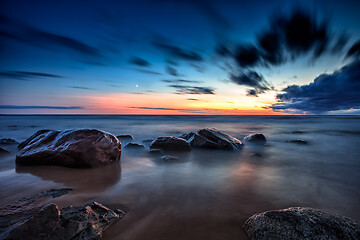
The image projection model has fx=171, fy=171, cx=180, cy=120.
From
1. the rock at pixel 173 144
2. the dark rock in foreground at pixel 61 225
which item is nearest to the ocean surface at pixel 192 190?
the dark rock in foreground at pixel 61 225

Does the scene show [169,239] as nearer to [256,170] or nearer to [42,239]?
[42,239]

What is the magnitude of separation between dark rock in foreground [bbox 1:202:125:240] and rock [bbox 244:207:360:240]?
4.89 feet

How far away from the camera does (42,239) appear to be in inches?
51.5

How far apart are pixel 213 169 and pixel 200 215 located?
1914 millimetres

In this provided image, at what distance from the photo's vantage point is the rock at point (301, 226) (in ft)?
4.85

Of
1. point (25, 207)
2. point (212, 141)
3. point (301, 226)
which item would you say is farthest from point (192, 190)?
point (212, 141)

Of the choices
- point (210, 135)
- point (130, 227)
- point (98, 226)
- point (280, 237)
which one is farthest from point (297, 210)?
point (210, 135)

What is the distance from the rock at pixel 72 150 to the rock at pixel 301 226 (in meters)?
3.29

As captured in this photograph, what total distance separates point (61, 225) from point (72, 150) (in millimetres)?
2579

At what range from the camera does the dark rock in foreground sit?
51.4 inches

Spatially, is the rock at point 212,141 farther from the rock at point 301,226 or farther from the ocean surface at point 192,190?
the rock at point 301,226

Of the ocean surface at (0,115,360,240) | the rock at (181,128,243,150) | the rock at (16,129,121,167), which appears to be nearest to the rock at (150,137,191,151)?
the rock at (181,128,243,150)

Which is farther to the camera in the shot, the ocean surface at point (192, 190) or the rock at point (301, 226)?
the ocean surface at point (192, 190)

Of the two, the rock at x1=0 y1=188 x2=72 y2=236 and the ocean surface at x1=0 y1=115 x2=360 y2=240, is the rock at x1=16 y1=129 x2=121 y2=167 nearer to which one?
the ocean surface at x1=0 y1=115 x2=360 y2=240
